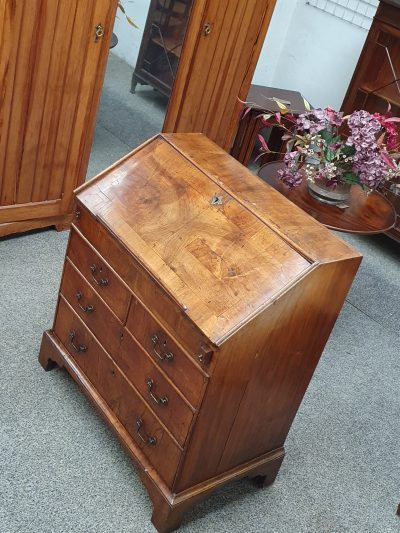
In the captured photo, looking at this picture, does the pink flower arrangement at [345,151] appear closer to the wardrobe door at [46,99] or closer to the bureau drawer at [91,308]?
the wardrobe door at [46,99]

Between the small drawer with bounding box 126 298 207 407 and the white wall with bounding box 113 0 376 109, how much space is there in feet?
10.9

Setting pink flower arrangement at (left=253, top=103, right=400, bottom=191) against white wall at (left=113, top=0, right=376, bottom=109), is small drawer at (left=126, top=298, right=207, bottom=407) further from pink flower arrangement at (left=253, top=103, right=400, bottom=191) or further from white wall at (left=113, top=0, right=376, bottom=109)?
white wall at (left=113, top=0, right=376, bottom=109)

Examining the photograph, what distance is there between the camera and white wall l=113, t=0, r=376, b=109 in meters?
5.00

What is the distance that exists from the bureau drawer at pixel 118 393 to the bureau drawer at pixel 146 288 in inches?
12.3

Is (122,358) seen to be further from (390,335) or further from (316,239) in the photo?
(390,335)

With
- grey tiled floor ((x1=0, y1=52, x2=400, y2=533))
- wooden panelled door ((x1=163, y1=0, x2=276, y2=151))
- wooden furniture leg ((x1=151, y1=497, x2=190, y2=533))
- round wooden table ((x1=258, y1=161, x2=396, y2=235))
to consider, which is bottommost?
grey tiled floor ((x1=0, y1=52, x2=400, y2=533))

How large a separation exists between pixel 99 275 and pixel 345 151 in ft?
4.06

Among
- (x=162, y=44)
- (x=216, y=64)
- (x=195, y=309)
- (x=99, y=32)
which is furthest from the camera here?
(x=216, y=64)

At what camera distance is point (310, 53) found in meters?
5.22

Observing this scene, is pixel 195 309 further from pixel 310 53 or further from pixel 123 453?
pixel 310 53

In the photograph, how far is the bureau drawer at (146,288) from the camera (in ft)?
6.68

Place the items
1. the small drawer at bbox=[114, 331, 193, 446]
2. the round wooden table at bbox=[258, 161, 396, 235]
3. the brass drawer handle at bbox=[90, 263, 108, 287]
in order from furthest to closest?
the round wooden table at bbox=[258, 161, 396, 235] < the brass drawer handle at bbox=[90, 263, 108, 287] < the small drawer at bbox=[114, 331, 193, 446]

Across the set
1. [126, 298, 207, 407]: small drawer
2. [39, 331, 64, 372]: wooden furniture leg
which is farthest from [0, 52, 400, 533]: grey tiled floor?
[126, 298, 207, 407]: small drawer

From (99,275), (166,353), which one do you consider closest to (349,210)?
(99,275)
